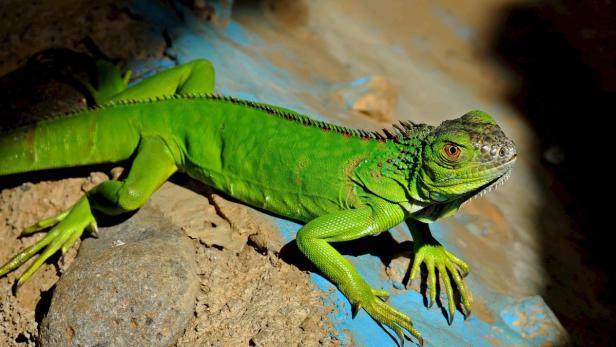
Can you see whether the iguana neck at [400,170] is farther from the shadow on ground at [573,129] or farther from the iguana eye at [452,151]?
the shadow on ground at [573,129]

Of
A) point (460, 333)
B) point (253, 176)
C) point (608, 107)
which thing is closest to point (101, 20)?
point (253, 176)

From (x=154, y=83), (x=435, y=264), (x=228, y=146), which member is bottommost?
(x=154, y=83)

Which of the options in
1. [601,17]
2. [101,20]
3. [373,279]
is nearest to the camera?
[373,279]

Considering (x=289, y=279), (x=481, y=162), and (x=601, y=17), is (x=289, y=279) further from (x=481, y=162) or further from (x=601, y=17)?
(x=601, y=17)

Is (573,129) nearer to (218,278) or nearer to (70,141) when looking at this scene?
(218,278)

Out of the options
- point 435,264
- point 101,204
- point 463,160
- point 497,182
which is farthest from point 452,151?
point 101,204

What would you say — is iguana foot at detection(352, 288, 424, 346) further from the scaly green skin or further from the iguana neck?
the iguana neck

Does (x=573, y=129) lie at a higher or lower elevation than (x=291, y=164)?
higher
